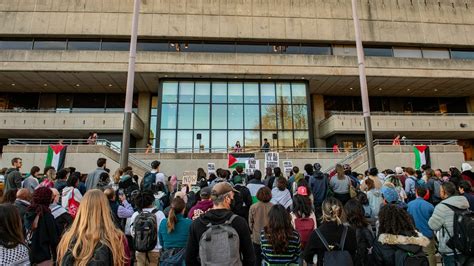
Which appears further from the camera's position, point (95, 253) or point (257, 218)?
point (257, 218)

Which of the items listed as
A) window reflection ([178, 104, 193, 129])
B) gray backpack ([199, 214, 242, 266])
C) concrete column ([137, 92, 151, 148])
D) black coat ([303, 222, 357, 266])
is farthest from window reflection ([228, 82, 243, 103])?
gray backpack ([199, 214, 242, 266])

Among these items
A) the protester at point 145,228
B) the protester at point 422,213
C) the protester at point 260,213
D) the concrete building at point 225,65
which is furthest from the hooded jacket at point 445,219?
the concrete building at point 225,65

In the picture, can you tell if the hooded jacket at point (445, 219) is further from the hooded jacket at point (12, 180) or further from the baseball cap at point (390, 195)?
the hooded jacket at point (12, 180)

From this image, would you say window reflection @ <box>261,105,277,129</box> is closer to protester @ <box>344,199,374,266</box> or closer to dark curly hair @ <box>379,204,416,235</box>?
protester @ <box>344,199,374,266</box>

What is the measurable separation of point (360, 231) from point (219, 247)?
2.24m

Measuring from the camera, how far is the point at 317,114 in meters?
30.2

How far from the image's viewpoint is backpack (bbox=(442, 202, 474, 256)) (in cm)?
436

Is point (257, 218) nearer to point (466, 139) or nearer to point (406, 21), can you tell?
point (406, 21)

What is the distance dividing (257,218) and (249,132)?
68.6ft

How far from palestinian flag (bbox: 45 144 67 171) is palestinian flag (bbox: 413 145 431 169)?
2324cm

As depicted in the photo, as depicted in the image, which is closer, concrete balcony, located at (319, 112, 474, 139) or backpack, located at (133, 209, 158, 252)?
backpack, located at (133, 209, 158, 252)

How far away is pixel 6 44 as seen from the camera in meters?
25.8

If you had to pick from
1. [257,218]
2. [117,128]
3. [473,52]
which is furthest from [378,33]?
[257,218]

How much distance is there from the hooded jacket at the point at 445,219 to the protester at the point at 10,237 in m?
5.60
